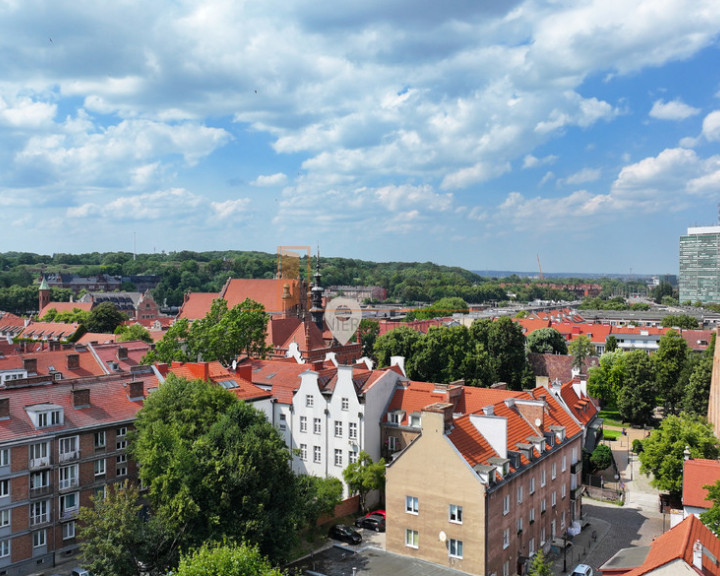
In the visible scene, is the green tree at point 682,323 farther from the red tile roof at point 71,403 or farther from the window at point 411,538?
the red tile roof at point 71,403

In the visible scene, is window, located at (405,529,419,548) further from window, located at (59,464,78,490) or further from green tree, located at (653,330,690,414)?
green tree, located at (653,330,690,414)

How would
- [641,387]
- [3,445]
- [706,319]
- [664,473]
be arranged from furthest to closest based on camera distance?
1. [706,319]
2. [641,387]
3. [664,473]
4. [3,445]

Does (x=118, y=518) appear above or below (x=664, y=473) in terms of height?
above

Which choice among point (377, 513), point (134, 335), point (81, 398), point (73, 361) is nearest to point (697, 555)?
point (377, 513)

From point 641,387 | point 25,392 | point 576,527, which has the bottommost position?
point 576,527

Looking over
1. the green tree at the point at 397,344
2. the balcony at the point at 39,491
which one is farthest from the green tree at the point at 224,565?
the green tree at the point at 397,344

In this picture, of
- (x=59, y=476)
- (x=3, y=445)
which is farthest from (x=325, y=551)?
(x=3, y=445)

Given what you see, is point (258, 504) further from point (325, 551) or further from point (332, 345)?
point (332, 345)
